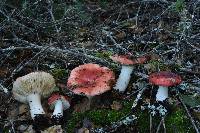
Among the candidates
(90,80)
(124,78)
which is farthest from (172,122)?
(90,80)

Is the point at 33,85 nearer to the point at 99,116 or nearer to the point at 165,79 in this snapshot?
the point at 99,116

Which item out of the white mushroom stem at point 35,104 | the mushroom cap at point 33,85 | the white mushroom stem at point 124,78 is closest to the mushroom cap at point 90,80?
the white mushroom stem at point 124,78

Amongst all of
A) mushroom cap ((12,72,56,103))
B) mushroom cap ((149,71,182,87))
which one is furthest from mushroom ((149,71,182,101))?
mushroom cap ((12,72,56,103))

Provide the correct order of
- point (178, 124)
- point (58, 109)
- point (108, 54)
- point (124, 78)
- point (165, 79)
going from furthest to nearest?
point (108, 54), point (124, 78), point (58, 109), point (178, 124), point (165, 79)

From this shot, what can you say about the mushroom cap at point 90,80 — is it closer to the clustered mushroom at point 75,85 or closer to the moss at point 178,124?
the clustered mushroom at point 75,85

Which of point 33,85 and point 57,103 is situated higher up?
point 33,85

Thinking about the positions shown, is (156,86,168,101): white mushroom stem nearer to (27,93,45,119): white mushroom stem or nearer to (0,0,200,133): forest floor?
(0,0,200,133): forest floor

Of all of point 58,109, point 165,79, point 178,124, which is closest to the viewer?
point 165,79
